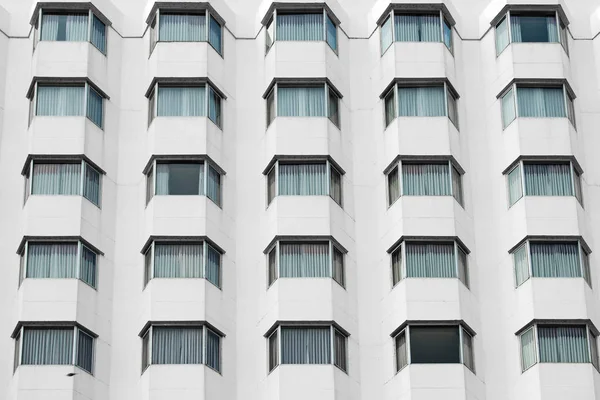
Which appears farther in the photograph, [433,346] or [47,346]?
[433,346]

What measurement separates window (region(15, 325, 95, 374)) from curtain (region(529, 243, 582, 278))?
64.2 ft

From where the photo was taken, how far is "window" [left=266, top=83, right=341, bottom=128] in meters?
67.1

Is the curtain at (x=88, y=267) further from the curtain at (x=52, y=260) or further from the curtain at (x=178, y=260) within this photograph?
the curtain at (x=178, y=260)

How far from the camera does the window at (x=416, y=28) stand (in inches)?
2707

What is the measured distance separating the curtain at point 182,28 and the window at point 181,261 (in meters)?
10.5

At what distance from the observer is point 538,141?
217 feet

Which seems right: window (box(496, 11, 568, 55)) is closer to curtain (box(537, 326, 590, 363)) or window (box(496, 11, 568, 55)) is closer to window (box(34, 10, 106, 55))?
curtain (box(537, 326, 590, 363))

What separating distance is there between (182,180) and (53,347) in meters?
9.53

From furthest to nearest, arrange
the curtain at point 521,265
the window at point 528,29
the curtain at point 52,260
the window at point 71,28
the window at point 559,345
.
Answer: the window at point 528,29 → the window at point 71,28 → the curtain at point 521,265 → the curtain at point 52,260 → the window at point 559,345

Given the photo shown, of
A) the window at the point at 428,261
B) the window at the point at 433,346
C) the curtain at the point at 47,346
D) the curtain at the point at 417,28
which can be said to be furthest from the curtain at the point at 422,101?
the curtain at the point at 47,346

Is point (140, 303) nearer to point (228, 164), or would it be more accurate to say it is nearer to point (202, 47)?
point (228, 164)

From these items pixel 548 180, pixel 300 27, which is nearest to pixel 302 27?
pixel 300 27

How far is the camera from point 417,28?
68938 millimetres

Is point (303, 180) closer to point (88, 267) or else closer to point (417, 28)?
point (417, 28)
